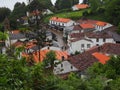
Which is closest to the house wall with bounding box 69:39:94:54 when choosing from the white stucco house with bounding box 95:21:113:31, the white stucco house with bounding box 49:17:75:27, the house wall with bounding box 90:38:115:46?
the house wall with bounding box 90:38:115:46

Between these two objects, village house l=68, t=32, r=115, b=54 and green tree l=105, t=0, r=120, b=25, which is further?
green tree l=105, t=0, r=120, b=25

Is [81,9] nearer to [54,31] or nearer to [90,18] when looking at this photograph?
[90,18]

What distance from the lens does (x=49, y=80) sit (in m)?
8.30

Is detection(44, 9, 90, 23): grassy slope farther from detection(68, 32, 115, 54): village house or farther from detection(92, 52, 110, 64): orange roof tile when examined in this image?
detection(92, 52, 110, 64): orange roof tile

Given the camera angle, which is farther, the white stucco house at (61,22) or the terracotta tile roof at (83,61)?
the white stucco house at (61,22)

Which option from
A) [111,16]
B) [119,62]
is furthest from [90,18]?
[119,62]

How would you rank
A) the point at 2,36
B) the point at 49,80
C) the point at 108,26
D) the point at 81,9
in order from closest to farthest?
the point at 2,36 → the point at 49,80 → the point at 108,26 → the point at 81,9

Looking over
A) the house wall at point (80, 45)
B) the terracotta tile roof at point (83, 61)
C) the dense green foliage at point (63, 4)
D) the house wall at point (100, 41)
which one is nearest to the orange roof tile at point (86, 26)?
the house wall at point (100, 41)

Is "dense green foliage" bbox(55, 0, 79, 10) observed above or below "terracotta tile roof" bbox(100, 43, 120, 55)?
above

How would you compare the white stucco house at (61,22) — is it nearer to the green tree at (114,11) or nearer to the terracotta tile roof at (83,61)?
the green tree at (114,11)

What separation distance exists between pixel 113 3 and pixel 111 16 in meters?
2.21

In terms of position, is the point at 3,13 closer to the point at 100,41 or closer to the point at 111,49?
the point at 100,41

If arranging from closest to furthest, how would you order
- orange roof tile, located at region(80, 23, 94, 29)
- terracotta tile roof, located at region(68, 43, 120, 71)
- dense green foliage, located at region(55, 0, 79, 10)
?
terracotta tile roof, located at region(68, 43, 120, 71) → orange roof tile, located at region(80, 23, 94, 29) → dense green foliage, located at region(55, 0, 79, 10)

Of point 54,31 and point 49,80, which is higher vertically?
point 49,80
